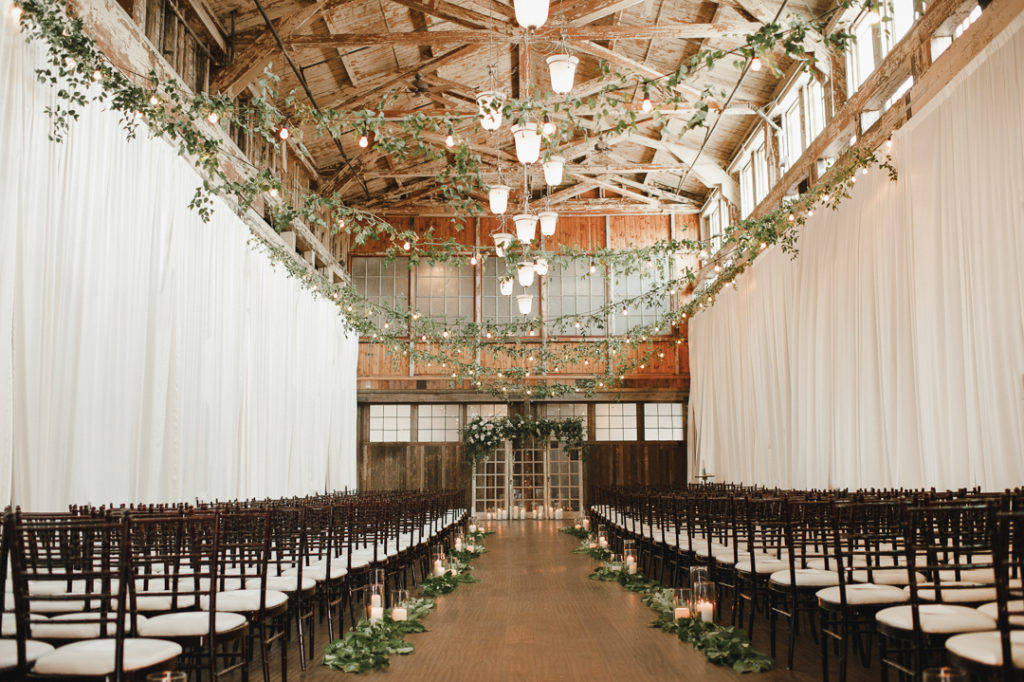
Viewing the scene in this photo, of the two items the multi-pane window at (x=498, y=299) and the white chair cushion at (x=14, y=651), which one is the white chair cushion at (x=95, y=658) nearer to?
the white chair cushion at (x=14, y=651)

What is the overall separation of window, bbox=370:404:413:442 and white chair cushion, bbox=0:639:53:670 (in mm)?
15335

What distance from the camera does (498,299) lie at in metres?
18.8

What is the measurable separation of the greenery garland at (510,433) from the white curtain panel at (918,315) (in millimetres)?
5473

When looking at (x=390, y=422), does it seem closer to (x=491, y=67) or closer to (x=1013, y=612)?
(x=491, y=67)

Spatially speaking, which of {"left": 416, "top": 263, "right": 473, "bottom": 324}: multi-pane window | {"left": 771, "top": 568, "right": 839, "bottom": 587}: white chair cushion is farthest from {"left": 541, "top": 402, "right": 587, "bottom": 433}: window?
{"left": 771, "top": 568, "right": 839, "bottom": 587}: white chair cushion

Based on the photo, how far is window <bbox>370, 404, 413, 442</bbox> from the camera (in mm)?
18594

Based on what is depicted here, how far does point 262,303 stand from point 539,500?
857 cm

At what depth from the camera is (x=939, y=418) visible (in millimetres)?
7480

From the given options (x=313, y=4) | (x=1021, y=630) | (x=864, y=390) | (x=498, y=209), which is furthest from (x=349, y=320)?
(x=1021, y=630)

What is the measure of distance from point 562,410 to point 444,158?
968 centimetres

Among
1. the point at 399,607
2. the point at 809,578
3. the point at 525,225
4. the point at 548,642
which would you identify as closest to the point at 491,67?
the point at 525,225

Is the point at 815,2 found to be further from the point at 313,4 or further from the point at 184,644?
the point at 184,644

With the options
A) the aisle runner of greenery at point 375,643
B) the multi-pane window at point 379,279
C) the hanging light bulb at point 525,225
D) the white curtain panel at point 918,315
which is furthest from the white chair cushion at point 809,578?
the multi-pane window at point 379,279

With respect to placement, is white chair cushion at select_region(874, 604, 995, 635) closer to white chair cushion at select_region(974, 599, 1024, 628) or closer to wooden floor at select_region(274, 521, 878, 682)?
white chair cushion at select_region(974, 599, 1024, 628)
